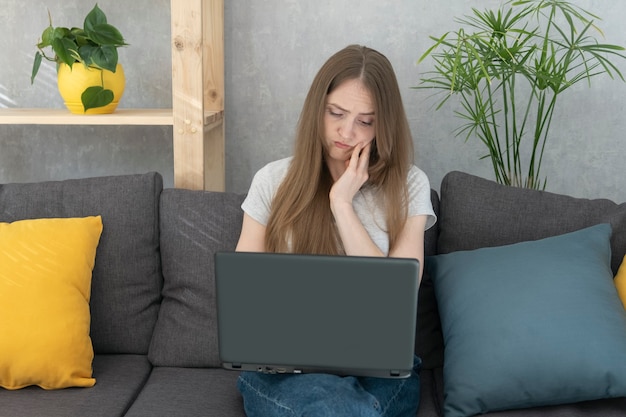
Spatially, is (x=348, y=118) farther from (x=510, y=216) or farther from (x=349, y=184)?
(x=510, y=216)

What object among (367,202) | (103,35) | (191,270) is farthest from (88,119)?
(367,202)

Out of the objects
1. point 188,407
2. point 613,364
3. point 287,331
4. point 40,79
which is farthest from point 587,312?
point 40,79

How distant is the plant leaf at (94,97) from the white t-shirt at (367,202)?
1.85ft

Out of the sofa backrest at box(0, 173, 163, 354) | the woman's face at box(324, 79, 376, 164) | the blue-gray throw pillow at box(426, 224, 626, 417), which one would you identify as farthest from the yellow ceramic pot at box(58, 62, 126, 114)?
the blue-gray throw pillow at box(426, 224, 626, 417)

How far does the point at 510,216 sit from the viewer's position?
6.21ft

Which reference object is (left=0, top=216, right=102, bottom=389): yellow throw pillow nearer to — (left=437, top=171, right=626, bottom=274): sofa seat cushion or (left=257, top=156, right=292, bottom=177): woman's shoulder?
(left=257, top=156, right=292, bottom=177): woman's shoulder

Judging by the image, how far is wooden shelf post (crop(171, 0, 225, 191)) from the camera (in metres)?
2.04

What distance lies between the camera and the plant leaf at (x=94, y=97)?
2.09 metres

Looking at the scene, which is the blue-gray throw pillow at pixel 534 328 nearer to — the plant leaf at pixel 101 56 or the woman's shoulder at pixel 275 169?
the woman's shoulder at pixel 275 169

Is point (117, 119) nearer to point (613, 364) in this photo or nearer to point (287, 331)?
point (287, 331)

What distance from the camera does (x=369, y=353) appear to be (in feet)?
4.39

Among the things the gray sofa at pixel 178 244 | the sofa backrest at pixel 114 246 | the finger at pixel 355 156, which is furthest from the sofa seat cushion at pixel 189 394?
the finger at pixel 355 156

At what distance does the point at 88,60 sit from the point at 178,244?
567 millimetres

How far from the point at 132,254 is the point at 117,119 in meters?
0.39
